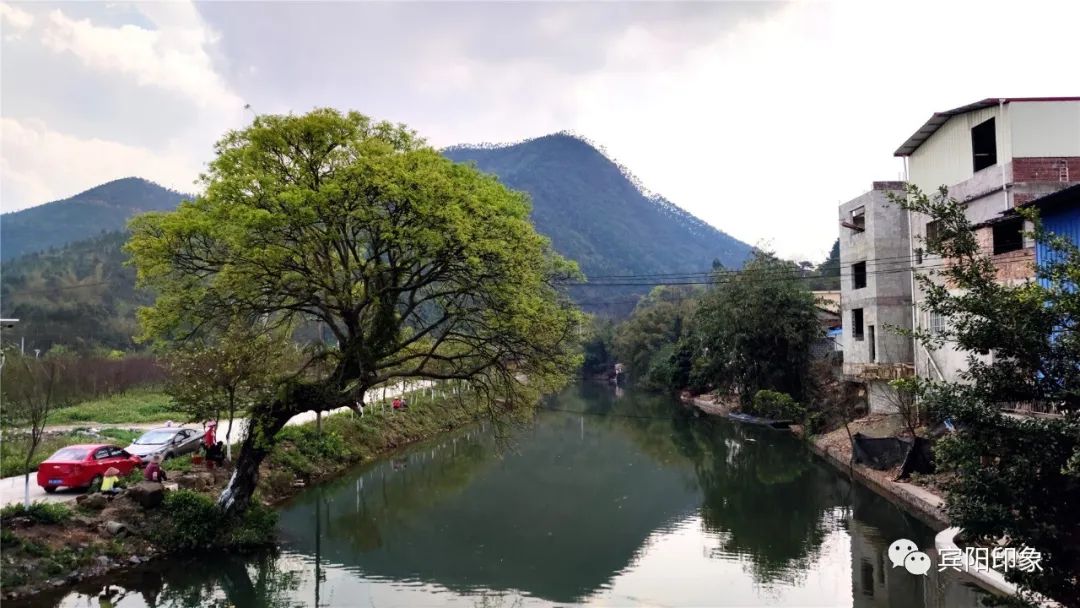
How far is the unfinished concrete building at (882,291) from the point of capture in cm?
2416

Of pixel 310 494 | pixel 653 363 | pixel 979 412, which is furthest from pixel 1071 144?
pixel 653 363

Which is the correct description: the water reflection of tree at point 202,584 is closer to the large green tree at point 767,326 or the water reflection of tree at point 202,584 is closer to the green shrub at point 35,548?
the green shrub at point 35,548

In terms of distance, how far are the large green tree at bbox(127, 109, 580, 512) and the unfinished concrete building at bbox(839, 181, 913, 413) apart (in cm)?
1515

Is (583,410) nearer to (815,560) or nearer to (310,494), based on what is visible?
(310,494)

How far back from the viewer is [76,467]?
44.9 ft

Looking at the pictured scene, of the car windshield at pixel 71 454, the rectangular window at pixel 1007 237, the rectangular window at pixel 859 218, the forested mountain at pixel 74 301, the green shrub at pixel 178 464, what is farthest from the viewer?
the forested mountain at pixel 74 301

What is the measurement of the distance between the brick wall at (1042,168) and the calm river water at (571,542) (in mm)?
8749

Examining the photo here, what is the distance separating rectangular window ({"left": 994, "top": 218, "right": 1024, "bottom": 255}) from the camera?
1649cm

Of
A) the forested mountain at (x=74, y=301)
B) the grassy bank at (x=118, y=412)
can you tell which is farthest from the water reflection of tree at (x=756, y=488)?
the forested mountain at (x=74, y=301)

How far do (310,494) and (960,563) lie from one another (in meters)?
14.7

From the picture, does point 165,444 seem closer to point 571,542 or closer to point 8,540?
point 8,540

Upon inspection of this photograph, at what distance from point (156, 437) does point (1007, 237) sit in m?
21.6

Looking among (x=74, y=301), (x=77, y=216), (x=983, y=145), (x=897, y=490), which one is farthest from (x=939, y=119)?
(x=77, y=216)

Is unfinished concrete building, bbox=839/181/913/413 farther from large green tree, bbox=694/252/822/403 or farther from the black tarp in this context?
large green tree, bbox=694/252/822/403
